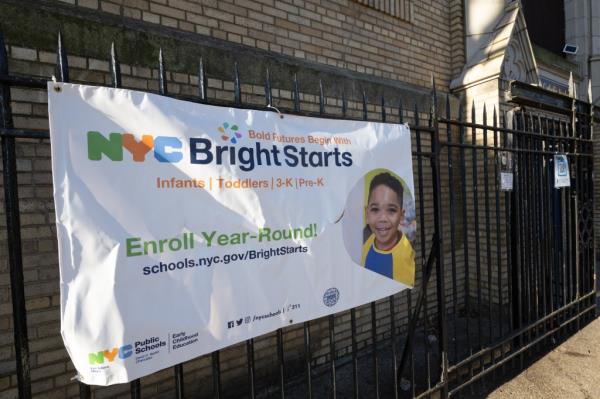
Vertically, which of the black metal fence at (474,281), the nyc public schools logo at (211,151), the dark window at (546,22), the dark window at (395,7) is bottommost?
the black metal fence at (474,281)

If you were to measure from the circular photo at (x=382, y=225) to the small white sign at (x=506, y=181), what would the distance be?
1383 mm

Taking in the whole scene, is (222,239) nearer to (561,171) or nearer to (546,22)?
(561,171)

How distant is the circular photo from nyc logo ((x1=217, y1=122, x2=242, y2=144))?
74 cm

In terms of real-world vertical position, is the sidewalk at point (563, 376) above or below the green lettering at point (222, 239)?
below

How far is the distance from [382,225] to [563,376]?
96.1 inches

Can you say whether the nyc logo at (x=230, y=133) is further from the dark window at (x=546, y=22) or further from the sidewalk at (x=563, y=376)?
the dark window at (x=546, y=22)

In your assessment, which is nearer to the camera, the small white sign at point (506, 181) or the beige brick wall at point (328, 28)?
the beige brick wall at point (328, 28)

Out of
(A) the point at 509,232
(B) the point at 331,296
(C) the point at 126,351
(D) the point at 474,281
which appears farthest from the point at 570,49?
(C) the point at 126,351

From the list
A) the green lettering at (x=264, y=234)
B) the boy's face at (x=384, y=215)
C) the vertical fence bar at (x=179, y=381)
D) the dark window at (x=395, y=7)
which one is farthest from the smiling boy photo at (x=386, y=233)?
the dark window at (x=395, y=7)

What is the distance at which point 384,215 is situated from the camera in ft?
7.68

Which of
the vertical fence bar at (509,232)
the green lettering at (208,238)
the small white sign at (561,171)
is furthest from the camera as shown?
the small white sign at (561,171)

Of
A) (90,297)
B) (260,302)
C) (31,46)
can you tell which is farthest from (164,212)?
(31,46)

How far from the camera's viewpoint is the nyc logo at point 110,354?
1394 millimetres

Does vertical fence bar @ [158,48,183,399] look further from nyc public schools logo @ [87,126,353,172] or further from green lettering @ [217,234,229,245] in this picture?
green lettering @ [217,234,229,245]
